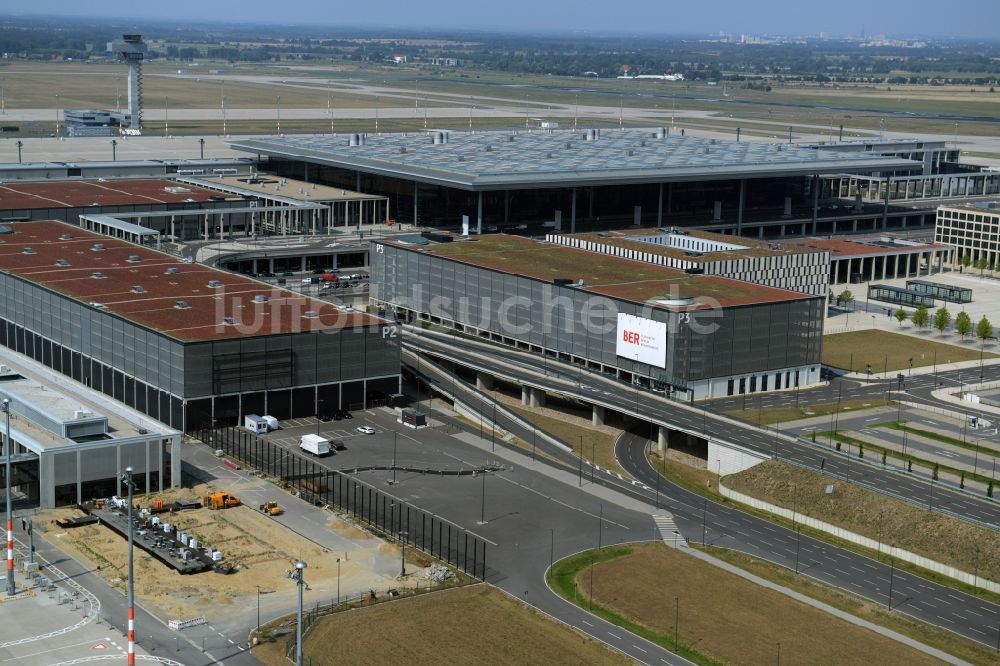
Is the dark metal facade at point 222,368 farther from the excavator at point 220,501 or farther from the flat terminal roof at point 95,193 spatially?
the flat terminal roof at point 95,193

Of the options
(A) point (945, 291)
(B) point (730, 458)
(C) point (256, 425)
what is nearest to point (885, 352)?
(A) point (945, 291)

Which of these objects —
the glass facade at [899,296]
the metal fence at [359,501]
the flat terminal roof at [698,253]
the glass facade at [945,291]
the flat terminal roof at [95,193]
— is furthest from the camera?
the flat terminal roof at [95,193]

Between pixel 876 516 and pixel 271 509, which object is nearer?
pixel 271 509

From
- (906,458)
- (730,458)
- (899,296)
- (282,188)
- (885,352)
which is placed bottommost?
(730,458)

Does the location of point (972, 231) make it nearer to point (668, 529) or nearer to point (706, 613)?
point (668, 529)

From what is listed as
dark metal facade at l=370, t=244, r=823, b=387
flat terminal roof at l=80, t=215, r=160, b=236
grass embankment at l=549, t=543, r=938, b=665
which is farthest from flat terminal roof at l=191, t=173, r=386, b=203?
grass embankment at l=549, t=543, r=938, b=665

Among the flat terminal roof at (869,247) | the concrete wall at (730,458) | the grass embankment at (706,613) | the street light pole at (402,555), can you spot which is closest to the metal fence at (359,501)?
the street light pole at (402,555)

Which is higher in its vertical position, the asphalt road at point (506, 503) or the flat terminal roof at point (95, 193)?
the flat terminal roof at point (95, 193)
